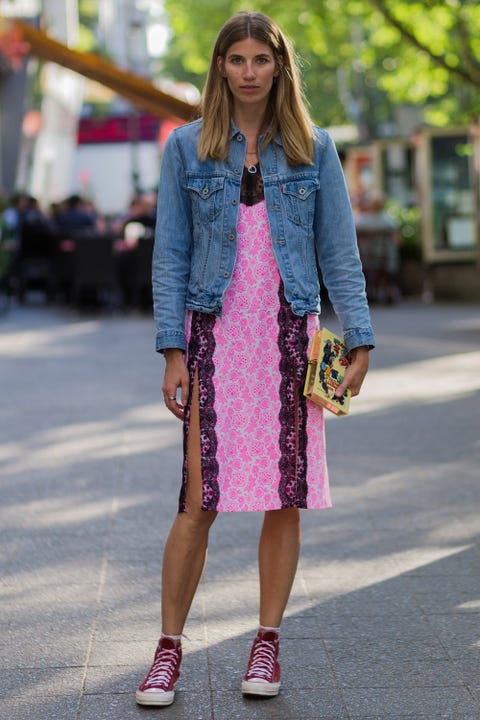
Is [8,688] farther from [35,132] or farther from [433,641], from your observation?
[35,132]

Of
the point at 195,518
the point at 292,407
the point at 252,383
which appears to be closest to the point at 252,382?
the point at 252,383

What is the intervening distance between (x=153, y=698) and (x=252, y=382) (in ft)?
3.00

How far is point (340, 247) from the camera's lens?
393 cm

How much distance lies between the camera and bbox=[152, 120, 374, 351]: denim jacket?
3.81 meters

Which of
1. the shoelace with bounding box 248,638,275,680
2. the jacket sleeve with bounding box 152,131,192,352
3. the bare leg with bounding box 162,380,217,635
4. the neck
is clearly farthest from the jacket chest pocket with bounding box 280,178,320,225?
the shoelace with bounding box 248,638,275,680

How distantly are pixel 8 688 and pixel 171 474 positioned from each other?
3.34 metres

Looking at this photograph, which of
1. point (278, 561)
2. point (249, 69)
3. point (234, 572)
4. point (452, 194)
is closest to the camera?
point (249, 69)

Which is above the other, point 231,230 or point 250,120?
point 250,120

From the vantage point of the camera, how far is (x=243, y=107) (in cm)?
387

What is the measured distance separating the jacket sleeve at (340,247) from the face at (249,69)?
0.25 metres

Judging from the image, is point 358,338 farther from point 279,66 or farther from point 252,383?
point 279,66

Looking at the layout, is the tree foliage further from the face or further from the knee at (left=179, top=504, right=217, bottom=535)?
the knee at (left=179, top=504, right=217, bottom=535)

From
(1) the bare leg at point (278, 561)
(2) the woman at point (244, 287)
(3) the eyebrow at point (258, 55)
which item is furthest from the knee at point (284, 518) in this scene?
(3) the eyebrow at point (258, 55)

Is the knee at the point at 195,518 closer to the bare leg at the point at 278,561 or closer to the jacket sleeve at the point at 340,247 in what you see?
the bare leg at the point at 278,561
